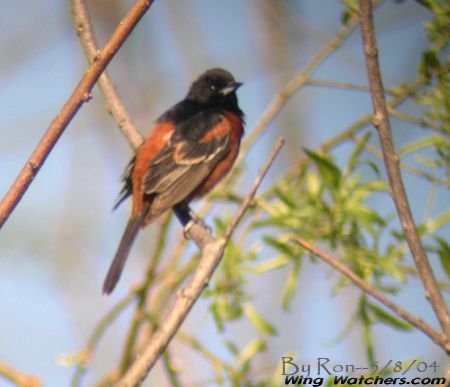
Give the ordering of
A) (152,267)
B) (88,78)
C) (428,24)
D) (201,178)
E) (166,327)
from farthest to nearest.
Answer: (201,178) → (152,267) → (428,24) → (166,327) → (88,78)

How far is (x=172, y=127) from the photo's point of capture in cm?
468

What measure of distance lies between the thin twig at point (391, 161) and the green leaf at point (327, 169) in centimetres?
116

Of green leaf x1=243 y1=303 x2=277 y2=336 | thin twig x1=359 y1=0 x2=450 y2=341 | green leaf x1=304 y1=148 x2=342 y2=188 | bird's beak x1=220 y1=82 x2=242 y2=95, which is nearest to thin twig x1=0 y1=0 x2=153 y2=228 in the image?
thin twig x1=359 y1=0 x2=450 y2=341

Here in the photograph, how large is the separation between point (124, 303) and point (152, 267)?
0.20 m

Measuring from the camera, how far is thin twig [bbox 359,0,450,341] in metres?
1.89

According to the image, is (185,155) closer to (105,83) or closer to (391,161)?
(105,83)

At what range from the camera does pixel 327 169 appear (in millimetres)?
3258

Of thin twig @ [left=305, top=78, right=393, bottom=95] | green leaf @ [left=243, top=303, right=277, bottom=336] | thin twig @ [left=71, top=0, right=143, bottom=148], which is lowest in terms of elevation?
green leaf @ [left=243, top=303, right=277, bottom=336]

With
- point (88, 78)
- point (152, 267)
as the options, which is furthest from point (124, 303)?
point (88, 78)

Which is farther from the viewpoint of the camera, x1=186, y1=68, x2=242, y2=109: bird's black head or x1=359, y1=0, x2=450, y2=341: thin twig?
x1=186, y1=68, x2=242, y2=109: bird's black head

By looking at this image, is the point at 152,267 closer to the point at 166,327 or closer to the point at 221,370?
the point at 221,370

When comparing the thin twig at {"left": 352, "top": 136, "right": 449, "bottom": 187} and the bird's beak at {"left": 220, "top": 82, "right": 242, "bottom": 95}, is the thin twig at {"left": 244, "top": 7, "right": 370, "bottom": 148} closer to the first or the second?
the thin twig at {"left": 352, "top": 136, "right": 449, "bottom": 187}

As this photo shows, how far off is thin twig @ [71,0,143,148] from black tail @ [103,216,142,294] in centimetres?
48

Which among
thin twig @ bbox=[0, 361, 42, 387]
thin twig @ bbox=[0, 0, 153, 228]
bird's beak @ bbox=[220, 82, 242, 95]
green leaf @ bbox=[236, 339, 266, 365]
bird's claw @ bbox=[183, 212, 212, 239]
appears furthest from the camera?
bird's beak @ bbox=[220, 82, 242, 95]
